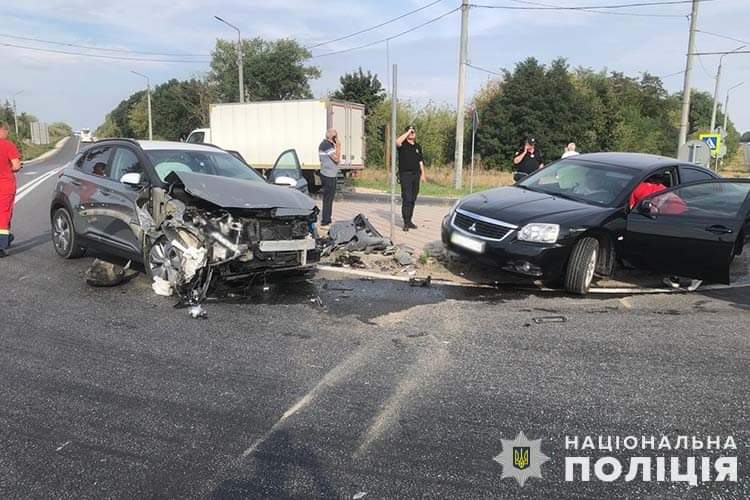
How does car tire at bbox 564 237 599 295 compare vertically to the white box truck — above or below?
below

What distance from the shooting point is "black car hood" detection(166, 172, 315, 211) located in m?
5.65

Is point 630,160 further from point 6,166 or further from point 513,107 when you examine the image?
point 513,107

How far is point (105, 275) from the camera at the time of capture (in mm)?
6625

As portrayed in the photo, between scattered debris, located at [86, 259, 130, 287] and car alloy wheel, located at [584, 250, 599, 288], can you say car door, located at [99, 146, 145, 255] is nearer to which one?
scattered debris, located at [86, 259, 130, 287]

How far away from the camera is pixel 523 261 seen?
651 centimetres

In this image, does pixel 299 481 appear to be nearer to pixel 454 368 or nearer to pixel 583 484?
pixel 583 484

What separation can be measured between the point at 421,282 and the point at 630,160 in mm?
3428

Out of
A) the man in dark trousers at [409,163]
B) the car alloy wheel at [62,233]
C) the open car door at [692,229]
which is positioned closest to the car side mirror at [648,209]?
the open car door at [692,229]

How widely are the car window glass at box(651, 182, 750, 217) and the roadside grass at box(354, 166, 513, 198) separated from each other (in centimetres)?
1421

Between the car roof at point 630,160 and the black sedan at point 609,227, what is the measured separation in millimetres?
61

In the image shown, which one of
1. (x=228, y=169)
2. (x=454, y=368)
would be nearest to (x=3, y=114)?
(x=228, y=169)

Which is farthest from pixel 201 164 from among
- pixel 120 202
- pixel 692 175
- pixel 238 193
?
pixel 692 175

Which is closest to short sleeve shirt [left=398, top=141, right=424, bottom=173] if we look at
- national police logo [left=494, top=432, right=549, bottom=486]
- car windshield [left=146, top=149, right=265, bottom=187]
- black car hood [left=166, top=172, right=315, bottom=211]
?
car windshield [left=146, top=149, right=265, bottom=187]

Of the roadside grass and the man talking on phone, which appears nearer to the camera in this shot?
the man talking on phone
